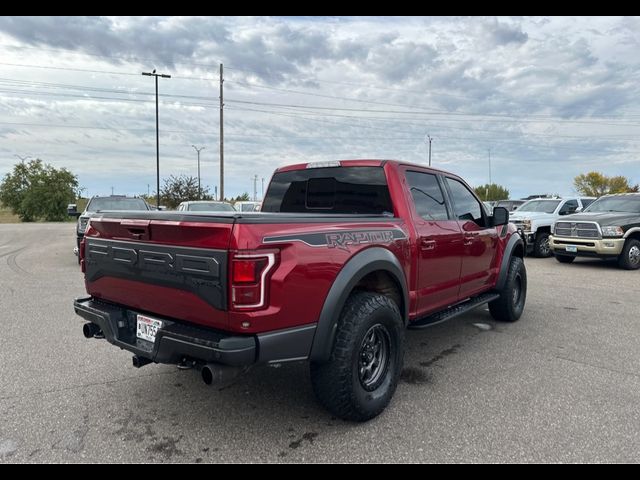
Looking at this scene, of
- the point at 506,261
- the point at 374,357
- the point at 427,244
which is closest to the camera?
the point at 374,357

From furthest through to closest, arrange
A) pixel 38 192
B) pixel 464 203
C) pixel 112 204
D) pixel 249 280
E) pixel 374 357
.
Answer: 1. pixel 38 192
2. pixel 112 204
3. pixel 464 203
4. pixel 374 357
5. pixel 249 280

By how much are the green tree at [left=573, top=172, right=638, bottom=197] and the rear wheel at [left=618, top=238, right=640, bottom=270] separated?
59873mm

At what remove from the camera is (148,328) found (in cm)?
301

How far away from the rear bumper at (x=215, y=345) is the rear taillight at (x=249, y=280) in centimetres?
21

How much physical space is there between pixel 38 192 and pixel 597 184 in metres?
72.4

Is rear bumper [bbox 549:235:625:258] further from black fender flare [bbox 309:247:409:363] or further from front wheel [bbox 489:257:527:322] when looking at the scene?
black fender flare [bbox 309:247:409:363]

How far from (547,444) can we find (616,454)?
1.24 feet

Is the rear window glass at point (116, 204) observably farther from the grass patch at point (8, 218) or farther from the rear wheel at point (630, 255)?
the grass patch at point (8, 218)

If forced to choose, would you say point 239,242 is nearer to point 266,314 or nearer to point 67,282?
point 266,314

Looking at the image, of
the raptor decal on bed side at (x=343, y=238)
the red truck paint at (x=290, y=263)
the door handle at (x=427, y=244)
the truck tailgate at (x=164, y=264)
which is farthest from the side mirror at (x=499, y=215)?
the truck tailgate at (x=164, y=264)

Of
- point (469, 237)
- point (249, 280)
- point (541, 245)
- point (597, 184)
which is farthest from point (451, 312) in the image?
point (597, 184)

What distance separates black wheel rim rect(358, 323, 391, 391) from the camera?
3.23 m

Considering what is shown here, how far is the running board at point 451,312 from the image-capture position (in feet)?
13.2

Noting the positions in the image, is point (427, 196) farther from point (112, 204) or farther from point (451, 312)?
point (112, 204)
